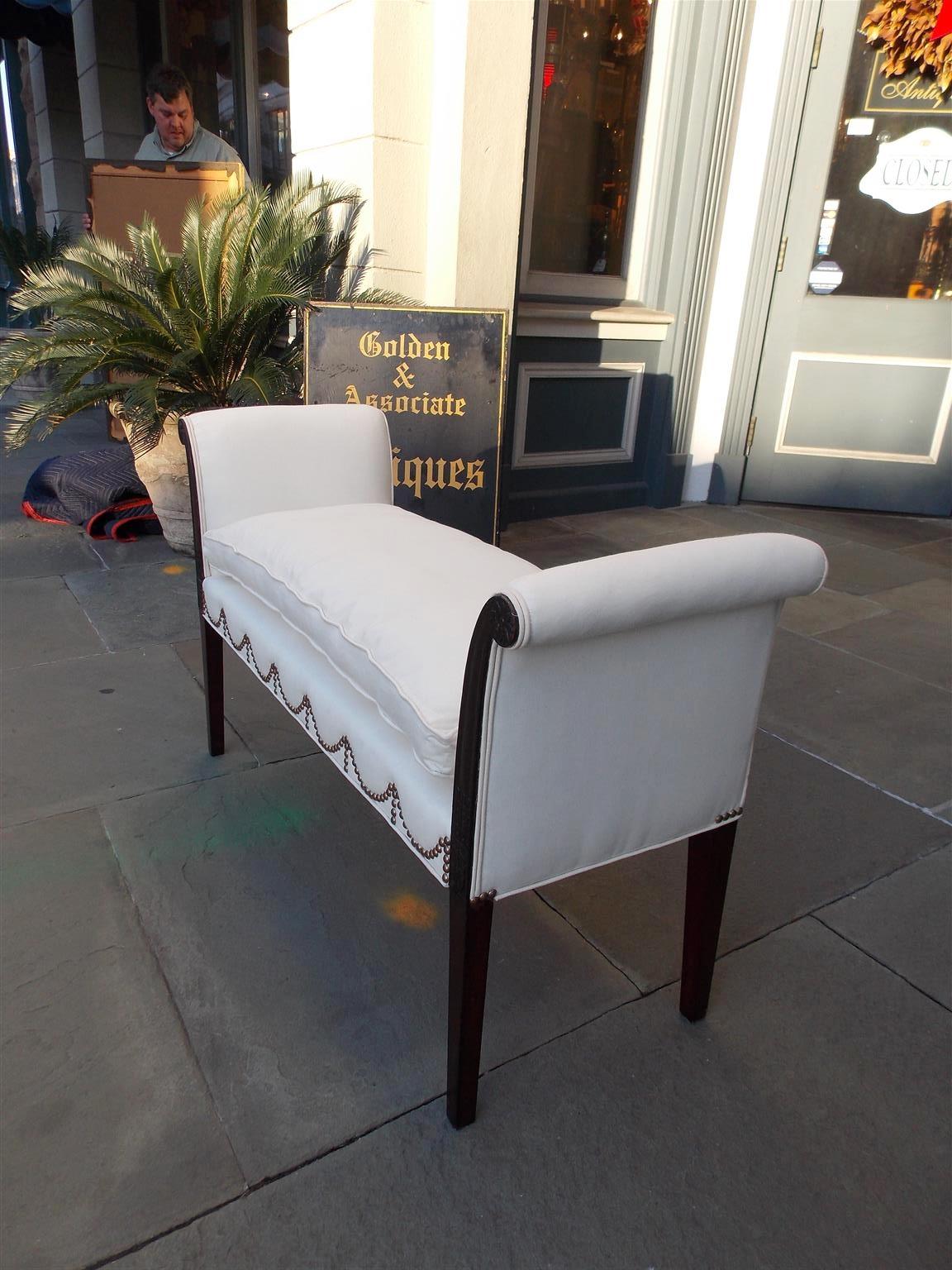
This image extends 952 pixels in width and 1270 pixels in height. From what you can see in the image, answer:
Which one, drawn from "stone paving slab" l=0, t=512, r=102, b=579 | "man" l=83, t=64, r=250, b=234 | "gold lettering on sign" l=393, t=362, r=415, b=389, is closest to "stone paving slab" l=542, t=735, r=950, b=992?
"gold lettering on sign" l=393, t=362, r=415, b=389

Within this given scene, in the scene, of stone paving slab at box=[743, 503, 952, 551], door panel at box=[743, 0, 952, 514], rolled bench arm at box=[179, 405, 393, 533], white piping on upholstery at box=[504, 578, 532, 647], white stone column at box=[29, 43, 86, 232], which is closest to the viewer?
white piping on upholstery at box=[504, 578, 532, 647]

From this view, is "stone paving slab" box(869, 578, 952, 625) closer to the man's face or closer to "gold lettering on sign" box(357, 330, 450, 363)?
"gold lettering on sign" box(357, 330, 450, 363)

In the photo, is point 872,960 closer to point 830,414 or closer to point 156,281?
point 156,281

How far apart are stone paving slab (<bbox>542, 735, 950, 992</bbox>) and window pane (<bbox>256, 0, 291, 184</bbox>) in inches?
200

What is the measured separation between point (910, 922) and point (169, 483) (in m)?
3.29

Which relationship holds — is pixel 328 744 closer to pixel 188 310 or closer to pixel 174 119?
pixel 188 310

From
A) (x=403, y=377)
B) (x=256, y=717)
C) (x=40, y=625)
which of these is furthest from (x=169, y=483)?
(x=256, y=717)

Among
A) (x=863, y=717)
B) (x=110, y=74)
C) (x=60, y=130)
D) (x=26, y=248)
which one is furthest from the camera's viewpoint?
(x=60, y=130)

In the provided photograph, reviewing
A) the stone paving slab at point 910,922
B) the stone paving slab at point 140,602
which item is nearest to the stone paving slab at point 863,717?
the stone paving slab at point 910,922

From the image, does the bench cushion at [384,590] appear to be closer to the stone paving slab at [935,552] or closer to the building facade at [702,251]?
the building facade at [702,251]

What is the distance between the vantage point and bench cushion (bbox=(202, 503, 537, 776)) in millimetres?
1338

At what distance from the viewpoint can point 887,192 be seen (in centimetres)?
479

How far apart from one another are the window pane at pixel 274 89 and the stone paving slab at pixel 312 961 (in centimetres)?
492

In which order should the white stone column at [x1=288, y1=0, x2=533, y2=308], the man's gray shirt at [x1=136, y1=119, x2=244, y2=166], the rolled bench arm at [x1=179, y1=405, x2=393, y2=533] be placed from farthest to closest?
the man's gray shirt at [x1=136, y1=119, x2=244, y2=166], the white stone column at [x1=288, y1=0, x2=533, y2=308], the rolled bench arm at [x1=179, y1=405, x2=393, y2=533]
